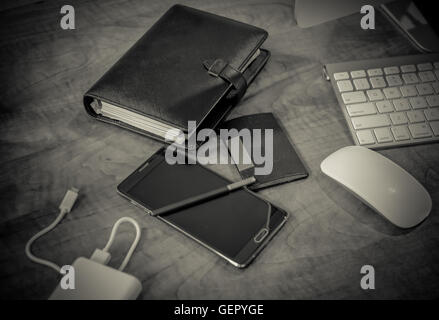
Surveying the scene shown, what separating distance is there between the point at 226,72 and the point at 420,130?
0.38 m

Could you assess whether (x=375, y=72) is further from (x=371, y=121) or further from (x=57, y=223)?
(x=57, y=223)

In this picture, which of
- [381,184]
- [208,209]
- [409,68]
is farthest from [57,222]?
[409,68]

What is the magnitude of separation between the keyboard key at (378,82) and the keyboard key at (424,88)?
67mm

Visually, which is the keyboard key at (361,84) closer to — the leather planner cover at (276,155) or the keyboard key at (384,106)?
the keyboard key at (384,106)

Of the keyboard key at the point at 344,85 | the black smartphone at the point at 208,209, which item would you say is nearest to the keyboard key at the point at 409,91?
the keyboard key at the point at 344,85

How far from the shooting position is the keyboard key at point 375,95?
2.42 feet

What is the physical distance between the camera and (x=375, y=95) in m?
0.74

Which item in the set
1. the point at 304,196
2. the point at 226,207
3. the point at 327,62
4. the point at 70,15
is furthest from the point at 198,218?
the point at 70,15

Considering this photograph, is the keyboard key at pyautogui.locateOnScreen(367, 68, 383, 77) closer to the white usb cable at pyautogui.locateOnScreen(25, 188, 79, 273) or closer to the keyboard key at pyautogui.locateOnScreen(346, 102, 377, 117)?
the keyboard key at pyautogui.locateOnScreen(346, 102, 377, 117)

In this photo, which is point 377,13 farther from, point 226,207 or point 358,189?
point 226,207

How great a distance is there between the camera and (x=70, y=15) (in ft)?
3.16

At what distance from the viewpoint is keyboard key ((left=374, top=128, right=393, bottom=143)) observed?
2.28 ft
